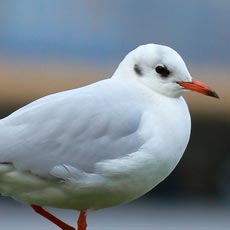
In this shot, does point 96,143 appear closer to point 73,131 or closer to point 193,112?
point 73,131

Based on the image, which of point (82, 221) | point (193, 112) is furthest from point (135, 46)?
point (82, 221)

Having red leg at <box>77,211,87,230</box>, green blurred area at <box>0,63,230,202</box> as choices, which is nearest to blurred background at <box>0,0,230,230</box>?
green blurred area at <box>0,63,230,202</box>

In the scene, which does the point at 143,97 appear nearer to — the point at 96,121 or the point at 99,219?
the point at 96,121

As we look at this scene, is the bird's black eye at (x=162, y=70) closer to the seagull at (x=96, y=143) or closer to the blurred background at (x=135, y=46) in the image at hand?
the seagull at (x=96, y=143)

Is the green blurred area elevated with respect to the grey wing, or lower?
elevated

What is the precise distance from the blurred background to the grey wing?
Result: 2793 mm

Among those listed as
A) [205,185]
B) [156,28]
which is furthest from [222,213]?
[156,28]

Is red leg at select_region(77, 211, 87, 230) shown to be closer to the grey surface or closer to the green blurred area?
the grey surface

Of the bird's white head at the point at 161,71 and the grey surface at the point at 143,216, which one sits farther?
the grey surface at the point at 143,216

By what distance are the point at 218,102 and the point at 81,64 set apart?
599 mm

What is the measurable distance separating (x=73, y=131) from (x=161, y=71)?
19 cm

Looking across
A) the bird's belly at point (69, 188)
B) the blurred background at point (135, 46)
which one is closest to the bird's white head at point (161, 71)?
the bird's belly at point (69, 188)

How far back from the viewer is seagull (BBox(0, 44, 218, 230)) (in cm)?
206

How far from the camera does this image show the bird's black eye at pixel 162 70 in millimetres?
2137
